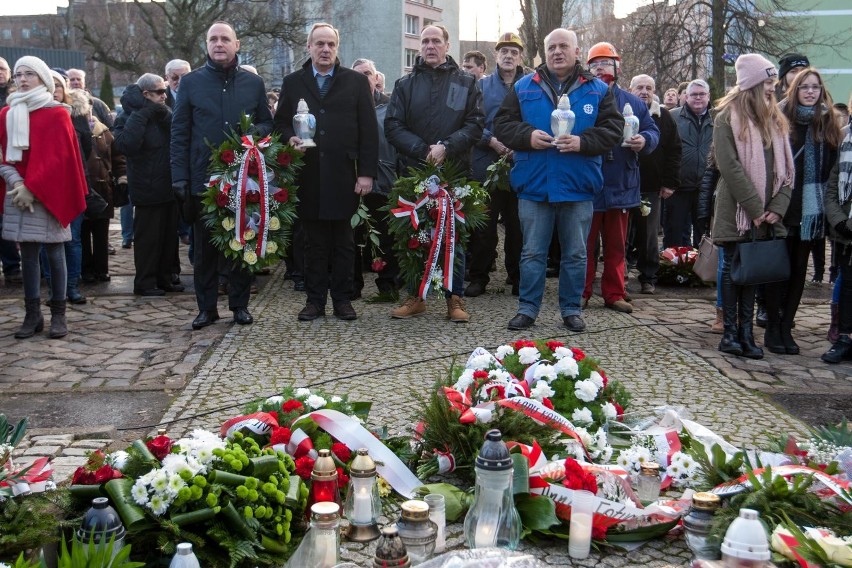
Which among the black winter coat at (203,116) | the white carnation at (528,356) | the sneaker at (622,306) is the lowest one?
the sneaker at (622,306)

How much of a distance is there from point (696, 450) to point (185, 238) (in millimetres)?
11107

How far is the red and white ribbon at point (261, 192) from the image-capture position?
7.71 meters

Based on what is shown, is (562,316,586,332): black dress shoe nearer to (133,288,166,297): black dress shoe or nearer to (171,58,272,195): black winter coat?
(171,58,272,195): black winter coat

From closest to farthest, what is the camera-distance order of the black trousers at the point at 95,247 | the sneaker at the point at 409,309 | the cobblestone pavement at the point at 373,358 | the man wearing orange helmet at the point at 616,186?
the cobblestone pavement at the point at 373,358, the sneaker at the point at 409,309, the man wearing orange helmet at the point at 616,186, the black trousers at the point at 95,247

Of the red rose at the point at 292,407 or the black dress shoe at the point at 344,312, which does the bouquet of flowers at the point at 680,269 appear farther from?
the red rose at the point at 292,407

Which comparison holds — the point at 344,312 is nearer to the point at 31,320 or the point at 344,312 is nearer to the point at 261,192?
the point at 261,192

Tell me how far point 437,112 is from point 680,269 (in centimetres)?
382

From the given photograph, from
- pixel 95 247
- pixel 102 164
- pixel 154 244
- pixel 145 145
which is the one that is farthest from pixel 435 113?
pixel 95 247

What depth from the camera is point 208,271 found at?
804 cm

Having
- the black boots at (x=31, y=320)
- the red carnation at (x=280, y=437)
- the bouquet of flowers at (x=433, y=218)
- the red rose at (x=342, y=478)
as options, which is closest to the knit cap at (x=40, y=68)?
the black boots at (x=31, y=320)

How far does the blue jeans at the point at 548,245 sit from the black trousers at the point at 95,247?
16.2 feet

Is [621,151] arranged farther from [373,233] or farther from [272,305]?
[272,305]

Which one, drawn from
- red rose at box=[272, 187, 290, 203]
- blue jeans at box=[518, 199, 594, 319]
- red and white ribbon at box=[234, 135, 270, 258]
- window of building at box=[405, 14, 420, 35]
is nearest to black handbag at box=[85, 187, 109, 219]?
red and white ribbon at box=[234, 135, 270, 258]

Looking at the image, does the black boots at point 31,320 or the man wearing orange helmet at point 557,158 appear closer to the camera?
the man wearing orange helmet at point 557,158
